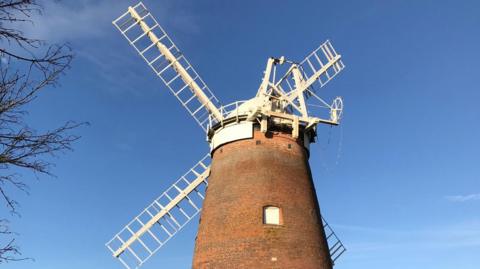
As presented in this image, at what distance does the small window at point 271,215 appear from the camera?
46.6ft

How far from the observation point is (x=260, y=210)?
14289mm

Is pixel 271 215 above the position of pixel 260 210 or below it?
below

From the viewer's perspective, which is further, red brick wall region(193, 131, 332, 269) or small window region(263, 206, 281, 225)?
small window region(263, 206, 281, 225)

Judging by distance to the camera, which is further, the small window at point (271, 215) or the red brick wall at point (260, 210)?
the small window at point (271, 215)

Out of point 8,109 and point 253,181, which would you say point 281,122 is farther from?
point 8,109

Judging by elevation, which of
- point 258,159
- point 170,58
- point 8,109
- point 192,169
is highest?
point 170,58

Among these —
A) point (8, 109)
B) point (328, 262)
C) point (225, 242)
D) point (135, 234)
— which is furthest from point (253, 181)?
point (8, 109)

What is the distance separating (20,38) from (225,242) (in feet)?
33.8

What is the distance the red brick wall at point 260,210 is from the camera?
1370 centimetres

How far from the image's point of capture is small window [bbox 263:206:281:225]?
14219 mm

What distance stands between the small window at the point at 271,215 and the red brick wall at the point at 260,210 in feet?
0.52

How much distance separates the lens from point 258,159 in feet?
50.2

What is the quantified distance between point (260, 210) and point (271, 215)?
1.27ft

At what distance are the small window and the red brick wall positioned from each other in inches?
6.2
